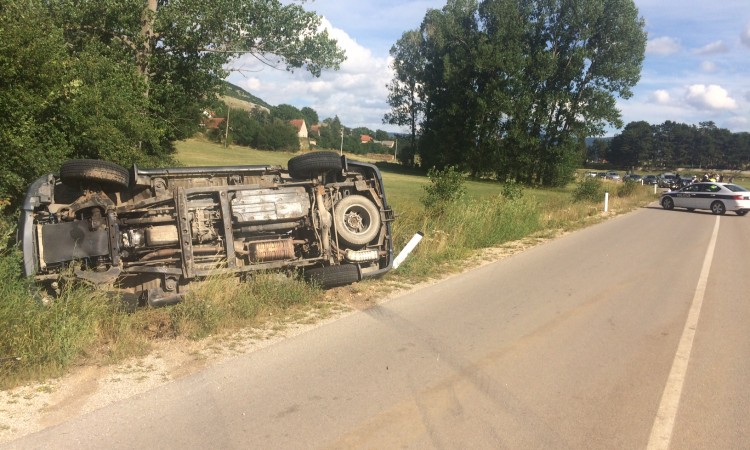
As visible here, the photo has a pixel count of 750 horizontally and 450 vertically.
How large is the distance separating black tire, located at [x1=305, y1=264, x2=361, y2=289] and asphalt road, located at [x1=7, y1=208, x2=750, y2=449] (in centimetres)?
58

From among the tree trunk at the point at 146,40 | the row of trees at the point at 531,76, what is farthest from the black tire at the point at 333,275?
the row of trees at the point at 531,76

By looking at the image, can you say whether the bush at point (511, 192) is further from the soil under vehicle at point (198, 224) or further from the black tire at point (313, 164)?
the black tire at point (313, 164)

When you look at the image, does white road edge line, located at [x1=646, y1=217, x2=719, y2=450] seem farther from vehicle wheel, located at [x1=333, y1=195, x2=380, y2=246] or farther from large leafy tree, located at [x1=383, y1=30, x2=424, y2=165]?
large leafy tree, located at [x1=383, y1=30, x2=424, y2=165]

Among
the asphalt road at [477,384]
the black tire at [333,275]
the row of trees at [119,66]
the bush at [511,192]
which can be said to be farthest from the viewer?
the bush at [511,192]

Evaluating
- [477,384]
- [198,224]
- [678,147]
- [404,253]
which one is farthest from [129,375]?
[678,147]

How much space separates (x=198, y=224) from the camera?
23.6 feet

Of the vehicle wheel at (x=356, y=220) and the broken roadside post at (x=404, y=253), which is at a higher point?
the vehicle wheel at (x=356, y=220)

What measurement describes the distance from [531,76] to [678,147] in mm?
99608

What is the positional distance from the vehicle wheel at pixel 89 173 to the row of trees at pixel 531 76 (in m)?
39.8

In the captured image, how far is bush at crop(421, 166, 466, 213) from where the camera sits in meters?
15.2

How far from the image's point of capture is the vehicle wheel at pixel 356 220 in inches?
325

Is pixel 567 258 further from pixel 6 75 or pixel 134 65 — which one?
pixel 134 65

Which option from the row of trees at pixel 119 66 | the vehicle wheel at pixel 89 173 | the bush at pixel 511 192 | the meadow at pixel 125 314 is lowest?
the meadow at pixel 125 314

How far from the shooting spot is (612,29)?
4756 centimetres
